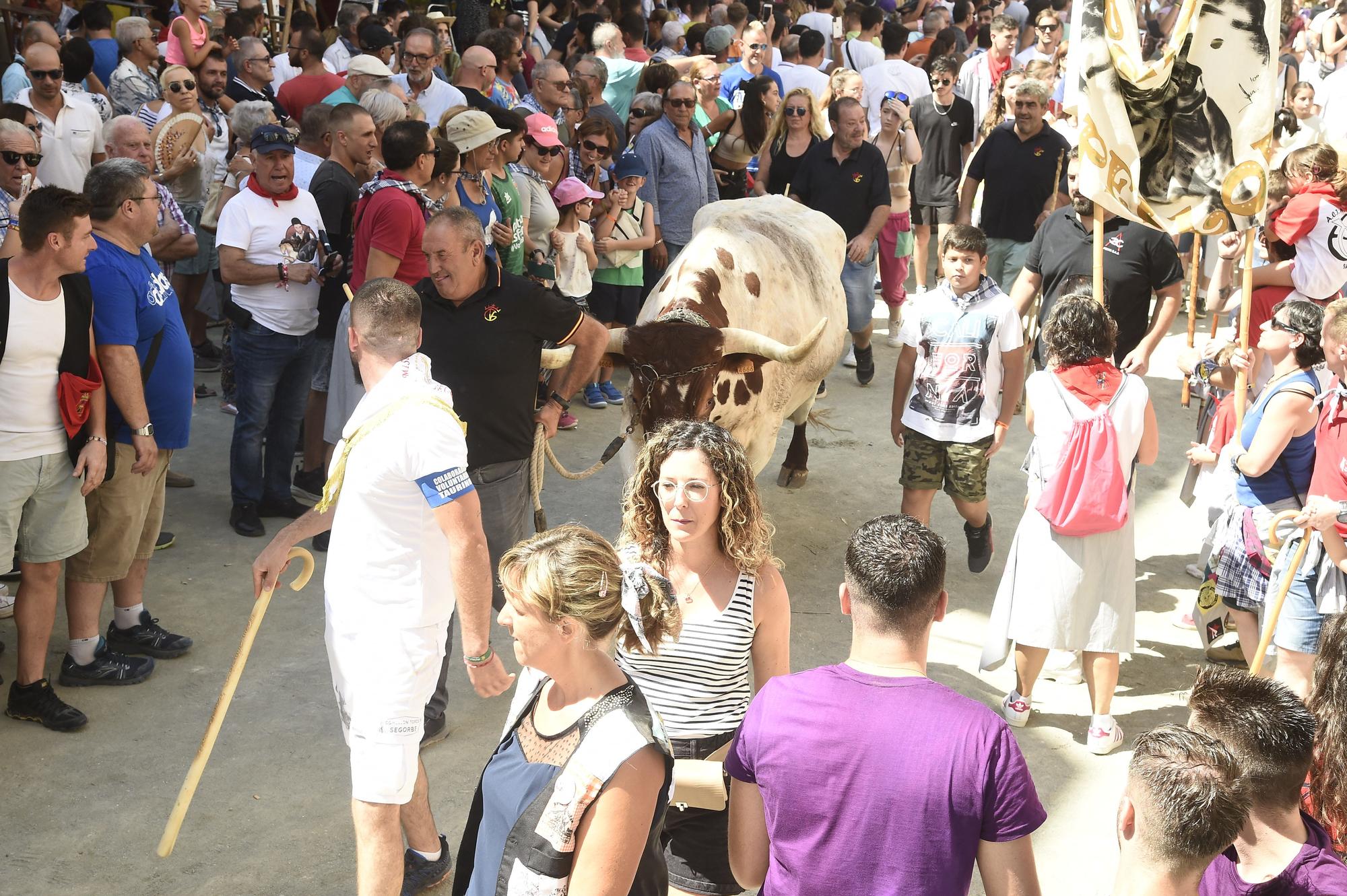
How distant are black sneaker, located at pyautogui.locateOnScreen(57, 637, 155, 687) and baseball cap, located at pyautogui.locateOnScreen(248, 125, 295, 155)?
2.37m

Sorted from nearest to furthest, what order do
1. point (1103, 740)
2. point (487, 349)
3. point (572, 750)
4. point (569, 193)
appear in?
point (572, 750)
point (487, 349)
point (1103, 740)
point (569, 193)

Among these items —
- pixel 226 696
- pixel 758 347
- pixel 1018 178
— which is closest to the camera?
pixel 226 696

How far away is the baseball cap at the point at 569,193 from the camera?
7.33m

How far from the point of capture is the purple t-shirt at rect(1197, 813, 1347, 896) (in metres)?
2.23

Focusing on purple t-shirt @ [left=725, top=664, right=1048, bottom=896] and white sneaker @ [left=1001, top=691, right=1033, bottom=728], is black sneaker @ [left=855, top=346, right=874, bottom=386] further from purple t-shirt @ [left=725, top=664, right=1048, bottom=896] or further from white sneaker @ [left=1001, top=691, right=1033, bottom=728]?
purple t-shirt @ [left=725, top=664, right=1048, bottom=896]

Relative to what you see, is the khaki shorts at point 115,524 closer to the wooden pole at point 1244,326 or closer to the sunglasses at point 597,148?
the sunglasses at point 597,148

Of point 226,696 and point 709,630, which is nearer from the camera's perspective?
point 709,630

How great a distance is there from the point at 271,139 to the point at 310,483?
73.9 inches

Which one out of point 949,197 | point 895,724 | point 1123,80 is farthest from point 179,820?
point 949,197

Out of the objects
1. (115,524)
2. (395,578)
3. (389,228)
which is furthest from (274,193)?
(395,578)

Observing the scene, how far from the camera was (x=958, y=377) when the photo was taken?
18.8 ft

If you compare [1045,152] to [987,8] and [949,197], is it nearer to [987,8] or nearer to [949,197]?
[949,197]

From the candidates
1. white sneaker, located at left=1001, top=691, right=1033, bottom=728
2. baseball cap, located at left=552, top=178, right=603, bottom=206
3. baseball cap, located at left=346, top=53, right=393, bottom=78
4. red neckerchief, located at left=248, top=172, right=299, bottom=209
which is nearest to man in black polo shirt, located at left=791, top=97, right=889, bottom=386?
baseball cap, located at left=552, top=178, right=603, bottom=206

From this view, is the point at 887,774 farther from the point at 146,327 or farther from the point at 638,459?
the point at 146,327
